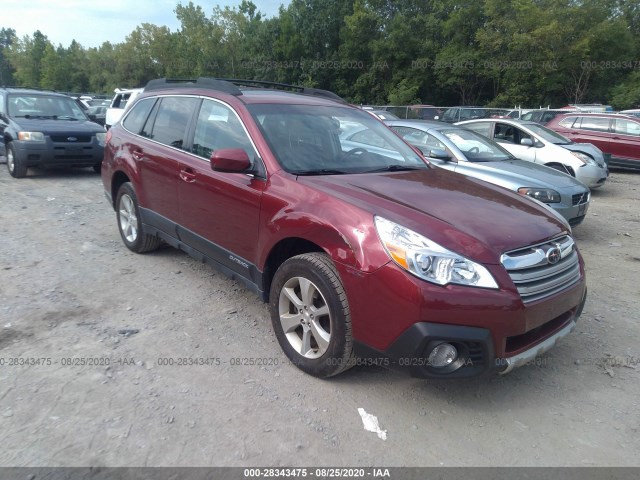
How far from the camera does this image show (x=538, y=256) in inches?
117

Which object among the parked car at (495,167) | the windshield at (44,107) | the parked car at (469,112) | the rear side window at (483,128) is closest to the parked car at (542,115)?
the parked car at (469,112)

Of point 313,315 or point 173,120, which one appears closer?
point 313,315

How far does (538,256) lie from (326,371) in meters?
1.46

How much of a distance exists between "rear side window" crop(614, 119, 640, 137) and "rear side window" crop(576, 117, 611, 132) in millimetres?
231

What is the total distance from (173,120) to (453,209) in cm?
285

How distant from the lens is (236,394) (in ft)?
10.1

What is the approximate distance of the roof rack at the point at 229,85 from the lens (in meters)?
4.23

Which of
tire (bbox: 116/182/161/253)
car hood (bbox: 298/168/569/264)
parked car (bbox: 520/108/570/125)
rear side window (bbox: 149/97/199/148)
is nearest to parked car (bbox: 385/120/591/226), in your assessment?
car hood (bbox: 298/168/569/264)

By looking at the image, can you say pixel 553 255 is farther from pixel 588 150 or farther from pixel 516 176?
pixel 588 150

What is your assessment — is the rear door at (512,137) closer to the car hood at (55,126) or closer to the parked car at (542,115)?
the car hood at (55,126)

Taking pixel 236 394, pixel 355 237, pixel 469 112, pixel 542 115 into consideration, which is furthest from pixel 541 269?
pixel 469 112

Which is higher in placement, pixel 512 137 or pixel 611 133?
pixel 611 133

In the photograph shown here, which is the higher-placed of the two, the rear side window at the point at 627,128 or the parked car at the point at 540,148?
the rear side window at the point at 627,128

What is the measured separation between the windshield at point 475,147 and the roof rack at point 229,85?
319 cm
